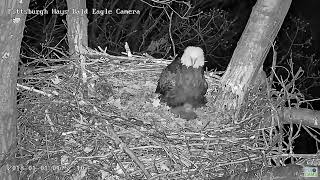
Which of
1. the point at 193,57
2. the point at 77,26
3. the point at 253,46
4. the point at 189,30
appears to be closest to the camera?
the point at 253,46

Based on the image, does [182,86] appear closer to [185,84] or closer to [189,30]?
[185,84]

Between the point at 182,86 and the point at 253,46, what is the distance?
1.00 metres

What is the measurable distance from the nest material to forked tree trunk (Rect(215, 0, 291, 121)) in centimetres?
23

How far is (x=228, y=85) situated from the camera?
14.4ft

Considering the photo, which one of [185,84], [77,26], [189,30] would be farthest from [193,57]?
[189,30]

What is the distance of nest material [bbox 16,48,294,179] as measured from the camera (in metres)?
3.54

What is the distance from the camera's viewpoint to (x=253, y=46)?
4137mm

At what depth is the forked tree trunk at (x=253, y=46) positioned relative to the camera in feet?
13.5

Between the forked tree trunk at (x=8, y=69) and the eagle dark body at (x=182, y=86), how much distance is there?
6.01ft

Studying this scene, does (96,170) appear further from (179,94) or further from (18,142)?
(179,94)

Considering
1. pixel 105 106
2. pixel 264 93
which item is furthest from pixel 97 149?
pixel 264 93

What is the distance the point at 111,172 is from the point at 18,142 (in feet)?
2.54

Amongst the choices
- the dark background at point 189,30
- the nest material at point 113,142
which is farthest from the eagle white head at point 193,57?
the dark background at point 189,30

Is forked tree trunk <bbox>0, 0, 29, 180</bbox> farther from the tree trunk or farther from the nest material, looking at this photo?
the tree trunk
